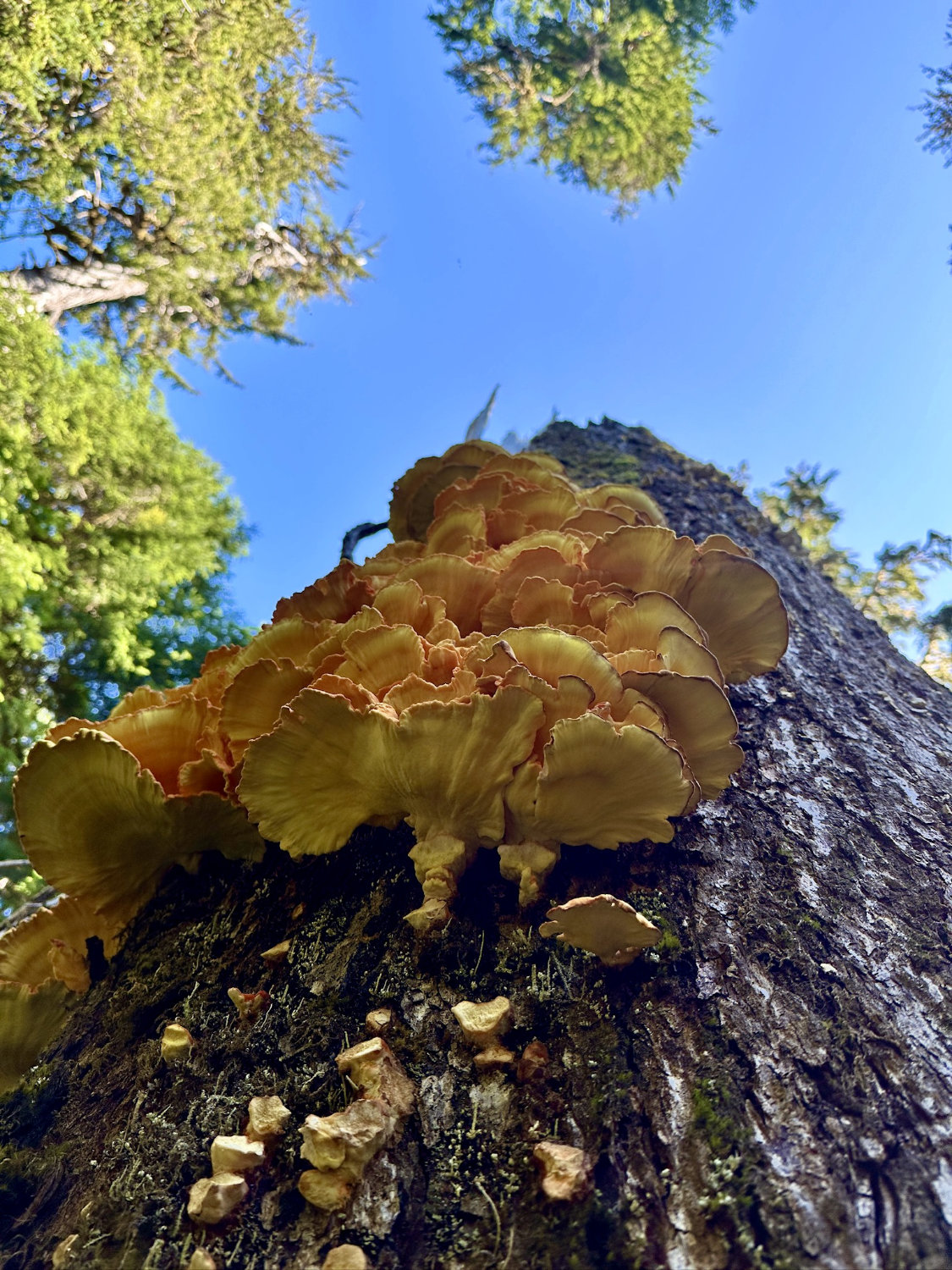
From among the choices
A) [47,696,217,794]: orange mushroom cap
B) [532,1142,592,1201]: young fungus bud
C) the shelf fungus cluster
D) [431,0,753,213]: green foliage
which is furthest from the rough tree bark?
[431,0,753,213]: green foliage

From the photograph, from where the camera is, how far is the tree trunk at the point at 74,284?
8.29 m

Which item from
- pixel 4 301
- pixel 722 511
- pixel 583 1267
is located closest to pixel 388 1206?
pixel 583 1267

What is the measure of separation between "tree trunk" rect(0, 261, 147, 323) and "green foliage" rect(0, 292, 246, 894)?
1.03 metres

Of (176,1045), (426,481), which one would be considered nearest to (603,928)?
(176,1045)

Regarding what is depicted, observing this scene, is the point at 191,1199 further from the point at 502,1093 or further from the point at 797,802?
the point at 797,802

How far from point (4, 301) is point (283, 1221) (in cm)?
794

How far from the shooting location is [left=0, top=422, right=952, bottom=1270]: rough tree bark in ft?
3.75

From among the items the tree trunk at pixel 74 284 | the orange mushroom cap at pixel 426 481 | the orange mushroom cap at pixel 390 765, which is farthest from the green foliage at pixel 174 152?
the orange mushroom cap at pixel 390 765

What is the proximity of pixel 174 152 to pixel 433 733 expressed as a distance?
977cm

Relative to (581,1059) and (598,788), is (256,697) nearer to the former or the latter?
(598,788)

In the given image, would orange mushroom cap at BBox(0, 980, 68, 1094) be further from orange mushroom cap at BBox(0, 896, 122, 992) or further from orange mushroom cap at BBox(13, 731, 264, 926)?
orange mushroom cap at BBox(13, 731, 264, 926)

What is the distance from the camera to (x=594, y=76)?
9742mm

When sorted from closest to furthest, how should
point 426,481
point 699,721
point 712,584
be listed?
1. point 699,721
2. point 712,584
3. point 426,481

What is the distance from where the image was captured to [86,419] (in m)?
7.68
